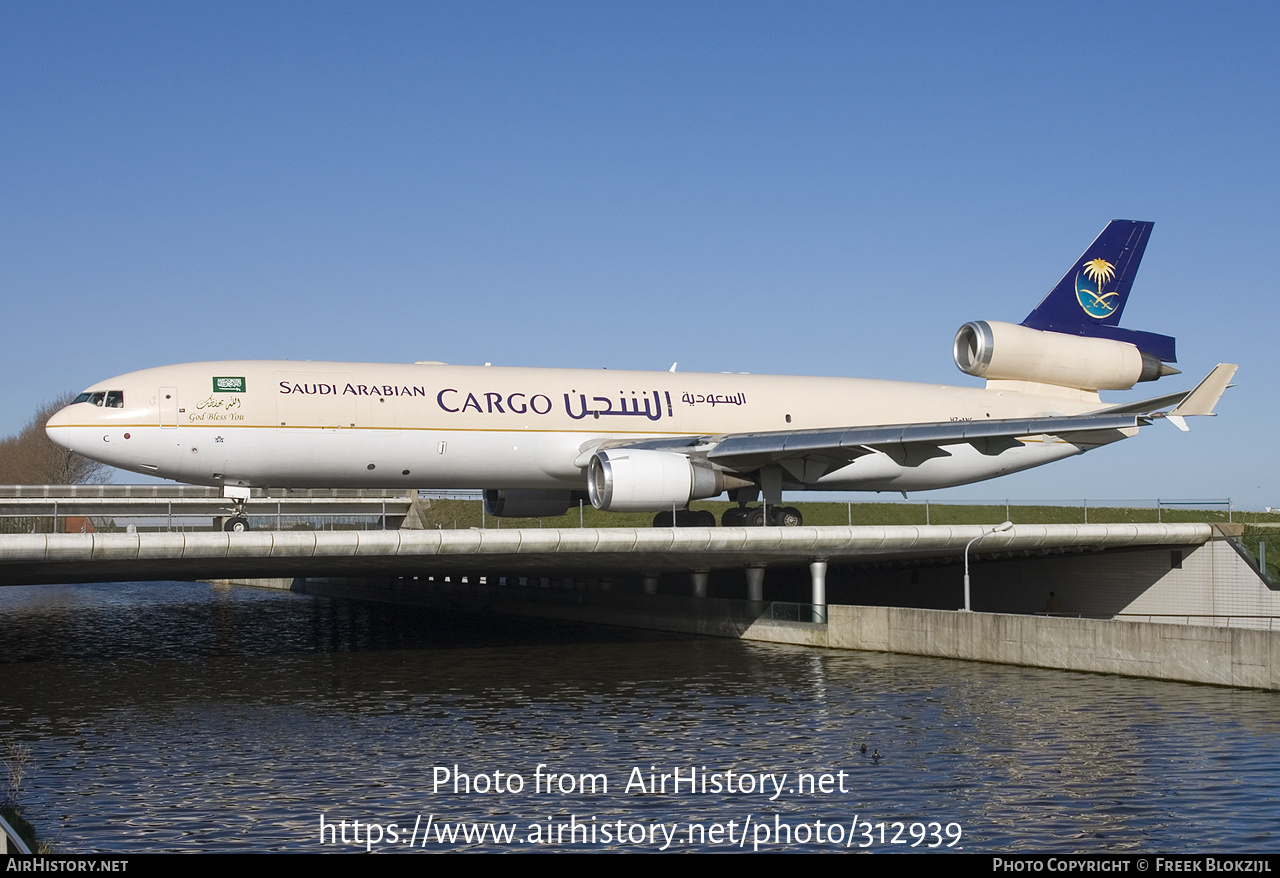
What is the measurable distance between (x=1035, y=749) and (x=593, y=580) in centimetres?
3833

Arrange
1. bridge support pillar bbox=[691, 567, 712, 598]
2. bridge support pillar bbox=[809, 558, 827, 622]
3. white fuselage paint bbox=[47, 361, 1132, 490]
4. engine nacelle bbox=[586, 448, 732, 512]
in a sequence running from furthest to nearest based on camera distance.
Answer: bridge support pillar bbox=[691, 567, 712, 598], bridge support pillar bbox=[809, 558, 827, 622], engine nacelle bbox=[586, 448, 732, 512], white fuselage paint bbox=[47, 361, 1132, 490]

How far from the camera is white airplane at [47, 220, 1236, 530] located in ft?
127

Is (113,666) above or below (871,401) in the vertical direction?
below

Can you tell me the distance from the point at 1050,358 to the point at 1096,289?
3.98 m

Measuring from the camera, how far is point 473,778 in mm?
22625

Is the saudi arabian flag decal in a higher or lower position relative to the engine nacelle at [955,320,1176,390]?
lower

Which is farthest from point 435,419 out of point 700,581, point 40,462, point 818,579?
point 40,462

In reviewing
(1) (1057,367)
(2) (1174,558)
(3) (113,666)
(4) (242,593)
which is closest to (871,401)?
(1) (1057,367)

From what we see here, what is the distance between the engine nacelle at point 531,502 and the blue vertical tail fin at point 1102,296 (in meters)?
19.9

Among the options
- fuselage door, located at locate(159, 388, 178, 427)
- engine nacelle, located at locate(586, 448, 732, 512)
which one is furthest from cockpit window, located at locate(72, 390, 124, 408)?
engine nacelle, located at locate(586, 448, 732, 512)

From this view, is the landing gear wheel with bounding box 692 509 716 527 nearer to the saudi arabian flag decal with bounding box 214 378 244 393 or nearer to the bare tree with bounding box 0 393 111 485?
the saudi arabian flag decal with bounding box 214 378 244 393

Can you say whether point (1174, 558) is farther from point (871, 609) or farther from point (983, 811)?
point (983, 811)

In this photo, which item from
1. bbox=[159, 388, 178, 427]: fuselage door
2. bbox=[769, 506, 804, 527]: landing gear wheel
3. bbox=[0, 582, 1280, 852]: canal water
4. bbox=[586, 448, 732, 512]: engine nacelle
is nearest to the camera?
bbox=[0, 582, 1280, 852]: canal water

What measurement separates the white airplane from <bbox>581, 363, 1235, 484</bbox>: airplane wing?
0.07m
